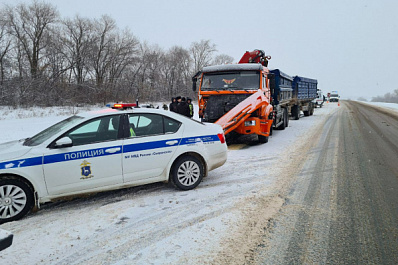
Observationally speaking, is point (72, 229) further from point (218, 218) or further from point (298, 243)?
point (298, 243)

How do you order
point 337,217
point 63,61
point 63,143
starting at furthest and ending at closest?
point 63,61
point 63,143
point 337,217

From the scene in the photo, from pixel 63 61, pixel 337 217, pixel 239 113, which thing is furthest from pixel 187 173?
pixel 63 61

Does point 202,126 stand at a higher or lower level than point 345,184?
higher

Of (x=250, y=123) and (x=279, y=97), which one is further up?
(x=279, y=97)

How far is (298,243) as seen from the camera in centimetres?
312

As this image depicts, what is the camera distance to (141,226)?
360 cm

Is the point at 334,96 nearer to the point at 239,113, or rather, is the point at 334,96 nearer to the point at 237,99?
the point at 237,99

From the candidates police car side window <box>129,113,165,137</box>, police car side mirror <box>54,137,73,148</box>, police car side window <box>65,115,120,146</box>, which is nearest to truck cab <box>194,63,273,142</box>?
police car side window <box>129,113,165,137</box>

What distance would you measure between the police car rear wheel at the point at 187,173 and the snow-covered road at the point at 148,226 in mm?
147

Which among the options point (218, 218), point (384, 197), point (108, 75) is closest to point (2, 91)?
point (108, 75)

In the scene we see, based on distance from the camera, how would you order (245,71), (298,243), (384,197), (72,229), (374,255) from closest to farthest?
(374,255) < (298,243) < (72,229) < (384,197) < (245,71)

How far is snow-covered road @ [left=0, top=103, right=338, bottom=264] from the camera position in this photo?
294 cm

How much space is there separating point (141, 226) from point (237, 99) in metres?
6.53

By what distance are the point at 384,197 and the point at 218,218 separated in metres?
2.88
